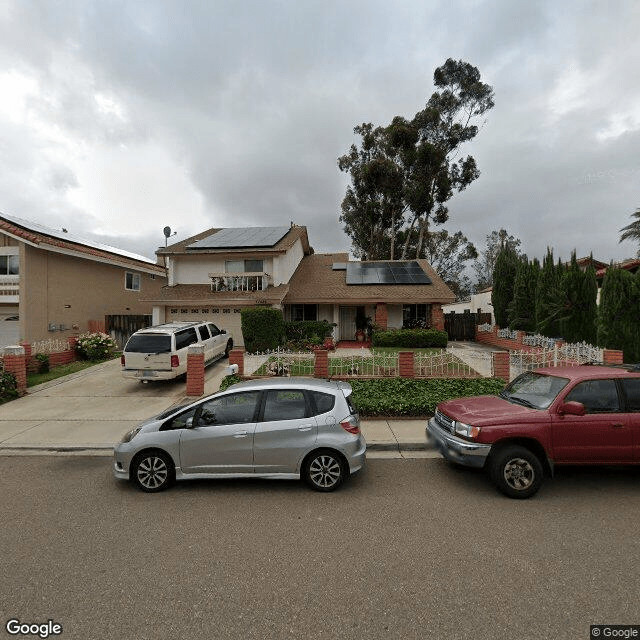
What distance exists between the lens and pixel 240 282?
61.1 ft

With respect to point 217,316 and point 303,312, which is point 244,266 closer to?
point 217,316

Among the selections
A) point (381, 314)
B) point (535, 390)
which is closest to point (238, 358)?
point (535, 390)

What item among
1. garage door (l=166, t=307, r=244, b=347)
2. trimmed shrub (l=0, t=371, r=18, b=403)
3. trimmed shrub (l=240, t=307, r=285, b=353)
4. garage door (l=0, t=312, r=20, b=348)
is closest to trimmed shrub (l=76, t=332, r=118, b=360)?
garage door (l=0, t=312, r=20, b=348)

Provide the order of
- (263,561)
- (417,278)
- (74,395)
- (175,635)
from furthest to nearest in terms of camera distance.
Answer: (417,278), (74,395), (263,561), (175,635)

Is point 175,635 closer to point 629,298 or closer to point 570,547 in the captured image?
point 570,547

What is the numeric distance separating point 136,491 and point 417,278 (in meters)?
18.6

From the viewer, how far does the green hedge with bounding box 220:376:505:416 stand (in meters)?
7.69

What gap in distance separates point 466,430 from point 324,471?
199 cm

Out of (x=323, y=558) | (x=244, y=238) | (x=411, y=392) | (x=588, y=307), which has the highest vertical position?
(x=244, y=238)

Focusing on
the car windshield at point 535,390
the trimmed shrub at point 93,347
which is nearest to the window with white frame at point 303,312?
the trimmed shrub at point 93,347

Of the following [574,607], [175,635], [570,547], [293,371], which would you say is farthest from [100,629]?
[293,371]

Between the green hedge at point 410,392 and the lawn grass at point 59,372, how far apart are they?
6.50m

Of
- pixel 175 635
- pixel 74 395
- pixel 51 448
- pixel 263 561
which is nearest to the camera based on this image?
pixel 175 635

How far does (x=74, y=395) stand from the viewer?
32.8ft
